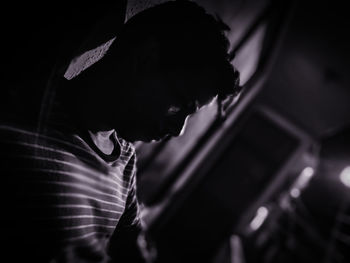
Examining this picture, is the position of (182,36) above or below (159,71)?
above

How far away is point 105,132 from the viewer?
1151mm

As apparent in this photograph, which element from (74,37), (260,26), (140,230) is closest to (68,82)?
(74,37)

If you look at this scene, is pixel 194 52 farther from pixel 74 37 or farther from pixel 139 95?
pixel 74 37

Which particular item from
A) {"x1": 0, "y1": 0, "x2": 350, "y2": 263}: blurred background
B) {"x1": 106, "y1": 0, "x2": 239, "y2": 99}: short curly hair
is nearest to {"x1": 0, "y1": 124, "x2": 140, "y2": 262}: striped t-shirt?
{"x1": 0, "y1": 0, "x2": 350, "y2": 263}: blurred background

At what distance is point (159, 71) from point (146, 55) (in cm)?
11

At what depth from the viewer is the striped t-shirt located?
2.37 ft

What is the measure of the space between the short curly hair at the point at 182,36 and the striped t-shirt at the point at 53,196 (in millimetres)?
536

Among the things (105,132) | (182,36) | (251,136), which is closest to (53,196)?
(105,132)

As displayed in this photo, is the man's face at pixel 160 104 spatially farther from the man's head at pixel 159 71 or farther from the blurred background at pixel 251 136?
the blurred background at pixel 251 136

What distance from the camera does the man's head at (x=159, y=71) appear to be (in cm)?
113

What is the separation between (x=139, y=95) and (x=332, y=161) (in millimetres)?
6856

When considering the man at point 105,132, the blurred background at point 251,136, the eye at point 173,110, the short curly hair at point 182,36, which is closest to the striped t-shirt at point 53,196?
the man at point 105,132

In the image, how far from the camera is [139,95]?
120 centimetres

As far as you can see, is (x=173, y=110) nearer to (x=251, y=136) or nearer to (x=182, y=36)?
(x=182, y=36)
